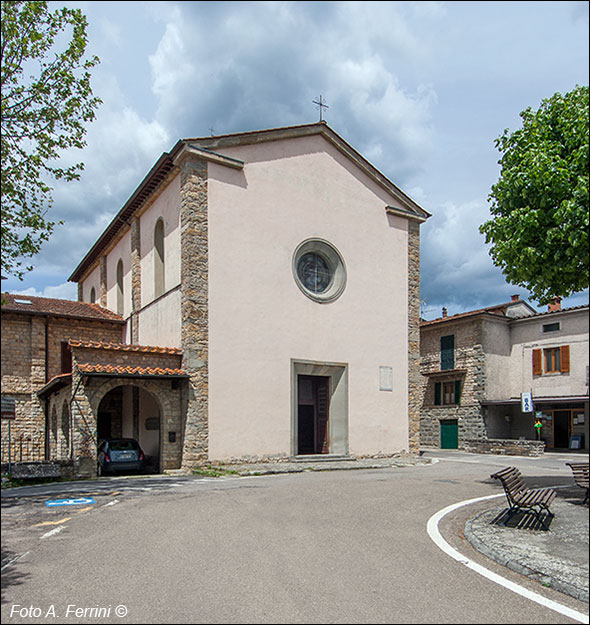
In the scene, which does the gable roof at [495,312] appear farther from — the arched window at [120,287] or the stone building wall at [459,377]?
the arched window at [120,287]

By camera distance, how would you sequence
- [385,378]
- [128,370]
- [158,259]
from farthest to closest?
[385,378], [158,259], [128,370]

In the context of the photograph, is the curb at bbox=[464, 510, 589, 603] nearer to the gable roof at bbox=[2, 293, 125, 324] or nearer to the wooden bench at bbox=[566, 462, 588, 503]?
the wooden bench at bbox=[566, 462, 588, 503]

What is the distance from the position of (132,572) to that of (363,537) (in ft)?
10.2

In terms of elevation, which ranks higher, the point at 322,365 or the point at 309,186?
the point at 309,186

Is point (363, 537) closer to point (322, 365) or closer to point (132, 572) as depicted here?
point (132, 572)

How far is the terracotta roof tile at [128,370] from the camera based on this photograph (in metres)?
15.7

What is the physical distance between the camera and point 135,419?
68.8ft

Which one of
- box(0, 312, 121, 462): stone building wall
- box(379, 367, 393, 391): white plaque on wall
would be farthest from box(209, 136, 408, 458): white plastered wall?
box(0, 312, 121, 462): stone building wall

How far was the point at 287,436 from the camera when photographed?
1928cm

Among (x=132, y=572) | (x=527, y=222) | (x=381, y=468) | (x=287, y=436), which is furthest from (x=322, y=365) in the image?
(x=132, y=572)

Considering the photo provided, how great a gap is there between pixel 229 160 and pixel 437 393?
19697 mm

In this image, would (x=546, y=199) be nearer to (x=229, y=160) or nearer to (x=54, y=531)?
(x=54, y=531)

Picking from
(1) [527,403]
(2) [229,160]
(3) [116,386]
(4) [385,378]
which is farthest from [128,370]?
(1) [527,403]

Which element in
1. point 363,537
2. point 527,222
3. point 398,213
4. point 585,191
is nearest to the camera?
point 363,537
